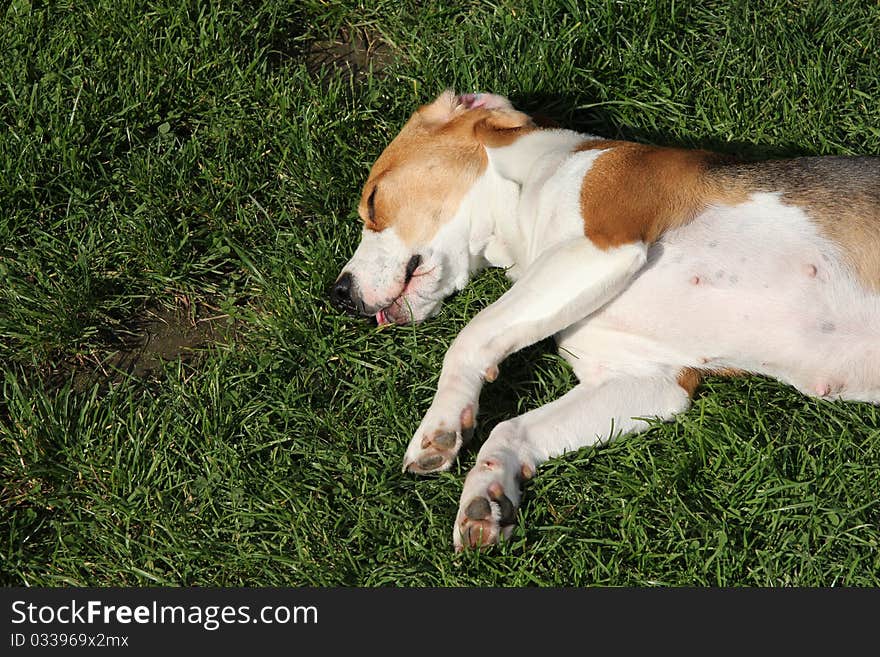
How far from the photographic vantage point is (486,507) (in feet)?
12.8

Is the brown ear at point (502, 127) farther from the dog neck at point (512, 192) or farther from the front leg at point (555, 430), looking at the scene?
the front leg at point (555, 430)

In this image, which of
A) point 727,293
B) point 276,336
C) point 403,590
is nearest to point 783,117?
point 727,293

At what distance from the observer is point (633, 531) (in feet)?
13.0

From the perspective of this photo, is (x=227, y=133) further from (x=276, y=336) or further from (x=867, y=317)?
(x=867, y=317)

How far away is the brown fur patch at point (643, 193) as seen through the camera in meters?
4.14

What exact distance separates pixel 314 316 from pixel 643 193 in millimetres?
1598

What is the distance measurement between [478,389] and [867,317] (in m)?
1.56

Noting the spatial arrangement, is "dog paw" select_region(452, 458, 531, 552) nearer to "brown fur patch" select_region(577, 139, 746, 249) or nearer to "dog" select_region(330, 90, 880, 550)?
"dog" select_region(330, 90, 880, 550)

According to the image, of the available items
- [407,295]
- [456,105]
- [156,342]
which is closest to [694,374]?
[407,295]

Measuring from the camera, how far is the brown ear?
466 centimetres

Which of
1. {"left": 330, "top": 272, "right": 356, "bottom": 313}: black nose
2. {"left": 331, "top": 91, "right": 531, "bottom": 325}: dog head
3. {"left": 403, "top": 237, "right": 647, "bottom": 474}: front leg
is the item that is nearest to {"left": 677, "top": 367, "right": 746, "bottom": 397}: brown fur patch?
{"left": 403, "top": 237, "right": 647, "bottom": 474}: front leg

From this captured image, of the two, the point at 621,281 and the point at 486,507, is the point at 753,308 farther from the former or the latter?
the point at 486,507

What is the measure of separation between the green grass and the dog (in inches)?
6.6

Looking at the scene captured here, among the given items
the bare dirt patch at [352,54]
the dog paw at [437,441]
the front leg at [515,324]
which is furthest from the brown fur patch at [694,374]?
the bare dirt patch at [352,54]
